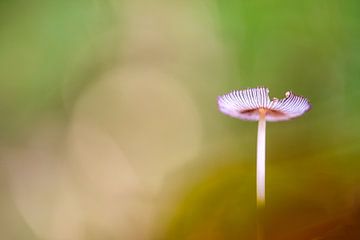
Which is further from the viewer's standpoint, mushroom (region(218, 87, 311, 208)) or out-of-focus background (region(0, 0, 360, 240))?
out-of-focus background (region(0, 0, 360, 240))

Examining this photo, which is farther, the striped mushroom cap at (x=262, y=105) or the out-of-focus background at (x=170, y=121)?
the out-of-focus background at (x=170, y=121)

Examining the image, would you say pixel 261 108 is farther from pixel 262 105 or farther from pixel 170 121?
pixel 170 121

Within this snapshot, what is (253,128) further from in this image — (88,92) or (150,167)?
(88,92)

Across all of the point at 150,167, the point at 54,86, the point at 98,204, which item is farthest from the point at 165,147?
the point at 54,86

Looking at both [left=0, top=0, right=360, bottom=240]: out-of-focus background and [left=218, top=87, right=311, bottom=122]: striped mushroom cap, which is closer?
[left=218, top=87, right=311, bottom=122]: striped mushroom cap
